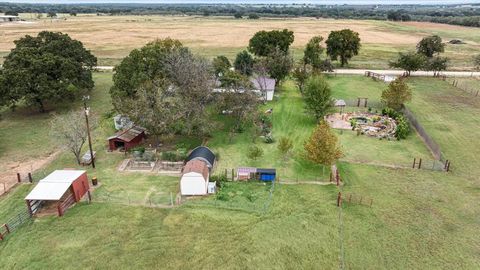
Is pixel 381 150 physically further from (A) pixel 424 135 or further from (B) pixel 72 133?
(B) pixel 72 133

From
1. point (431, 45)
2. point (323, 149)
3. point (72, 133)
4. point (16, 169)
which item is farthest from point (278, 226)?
point (431, 45)

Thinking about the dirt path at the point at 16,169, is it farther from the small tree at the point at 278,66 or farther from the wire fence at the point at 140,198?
the small tree at the point at 278,66

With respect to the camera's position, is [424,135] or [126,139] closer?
[126,139]

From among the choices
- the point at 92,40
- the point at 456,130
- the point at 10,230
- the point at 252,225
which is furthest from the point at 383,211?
the point at 92,40

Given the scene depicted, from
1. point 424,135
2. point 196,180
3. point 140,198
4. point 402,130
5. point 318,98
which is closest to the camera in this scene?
point 140,198

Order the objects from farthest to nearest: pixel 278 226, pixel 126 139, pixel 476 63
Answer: pixel 476 63
pixel 126 139
pixel 278 226
